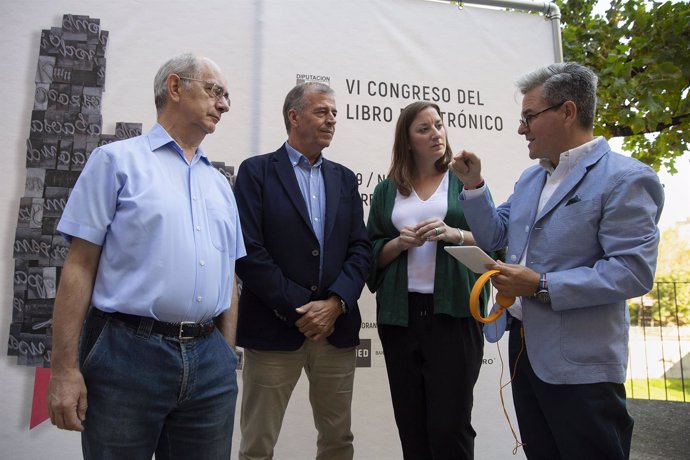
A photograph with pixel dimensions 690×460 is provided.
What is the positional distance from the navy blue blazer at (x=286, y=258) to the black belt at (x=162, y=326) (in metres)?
0.57

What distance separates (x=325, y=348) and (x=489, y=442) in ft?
5.18

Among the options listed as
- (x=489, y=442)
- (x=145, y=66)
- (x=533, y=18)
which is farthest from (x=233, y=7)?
(x=489, y=442)

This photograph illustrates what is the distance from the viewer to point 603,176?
68.4 inches

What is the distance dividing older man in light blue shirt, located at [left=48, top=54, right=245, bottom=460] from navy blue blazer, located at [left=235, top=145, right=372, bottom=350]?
45cm

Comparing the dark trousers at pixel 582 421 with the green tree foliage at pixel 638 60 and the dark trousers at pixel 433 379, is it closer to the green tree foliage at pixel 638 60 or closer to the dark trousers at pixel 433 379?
the dark trousers at pixel 433 379

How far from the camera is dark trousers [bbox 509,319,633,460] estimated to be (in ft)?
5.32

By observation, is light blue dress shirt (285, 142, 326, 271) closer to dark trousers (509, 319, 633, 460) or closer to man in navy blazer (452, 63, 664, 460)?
man in navy blazer (452, 63, 664, 460)

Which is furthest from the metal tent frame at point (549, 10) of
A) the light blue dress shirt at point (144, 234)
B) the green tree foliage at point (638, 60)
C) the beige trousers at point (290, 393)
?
the light blue dress shirt at point (144, 234)

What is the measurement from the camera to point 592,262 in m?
1.76

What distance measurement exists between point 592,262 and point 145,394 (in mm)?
1455

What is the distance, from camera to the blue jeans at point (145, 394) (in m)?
1.52

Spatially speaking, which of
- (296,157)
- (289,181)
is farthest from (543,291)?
(296,157)

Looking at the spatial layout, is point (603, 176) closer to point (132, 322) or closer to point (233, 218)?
point (233, 218)

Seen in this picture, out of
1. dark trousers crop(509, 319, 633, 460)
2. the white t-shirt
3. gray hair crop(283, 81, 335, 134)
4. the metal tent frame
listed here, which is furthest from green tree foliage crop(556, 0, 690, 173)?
dark trousers crop(509, 319, 633, 460)
